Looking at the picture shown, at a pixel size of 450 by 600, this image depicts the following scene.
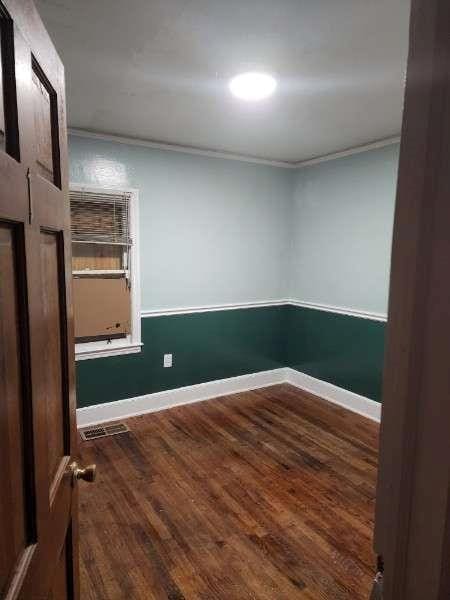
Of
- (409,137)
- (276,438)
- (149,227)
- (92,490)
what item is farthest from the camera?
(149,227)

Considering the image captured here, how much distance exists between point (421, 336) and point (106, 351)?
296 centimetres

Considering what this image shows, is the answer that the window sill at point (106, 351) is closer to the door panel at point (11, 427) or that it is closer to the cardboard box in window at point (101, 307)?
the cardboard box in window at point (101, 307)

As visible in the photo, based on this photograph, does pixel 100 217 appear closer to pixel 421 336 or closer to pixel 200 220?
pixel 200 220

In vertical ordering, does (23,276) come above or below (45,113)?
below

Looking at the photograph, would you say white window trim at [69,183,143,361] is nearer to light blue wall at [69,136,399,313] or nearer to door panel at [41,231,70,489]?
light blue wall at [69,136,399,313]

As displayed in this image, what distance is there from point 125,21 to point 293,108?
3.91 ft

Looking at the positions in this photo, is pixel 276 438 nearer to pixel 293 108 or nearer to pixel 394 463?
pixel 293 108

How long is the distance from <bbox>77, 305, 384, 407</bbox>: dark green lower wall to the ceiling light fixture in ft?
6.34

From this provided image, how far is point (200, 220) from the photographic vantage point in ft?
11.3

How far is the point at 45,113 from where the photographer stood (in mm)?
892

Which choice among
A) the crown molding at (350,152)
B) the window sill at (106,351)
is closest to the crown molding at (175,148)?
the crown molding at (350,152)

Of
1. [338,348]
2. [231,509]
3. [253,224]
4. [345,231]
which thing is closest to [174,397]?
[231,509]

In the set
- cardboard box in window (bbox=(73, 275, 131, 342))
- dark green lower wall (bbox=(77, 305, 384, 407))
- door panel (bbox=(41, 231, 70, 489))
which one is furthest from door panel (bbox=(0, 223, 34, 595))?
dark green lower wall (bbox=(77, 305, 384, 407))

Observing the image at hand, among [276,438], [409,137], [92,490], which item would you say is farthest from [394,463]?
[276,438]
